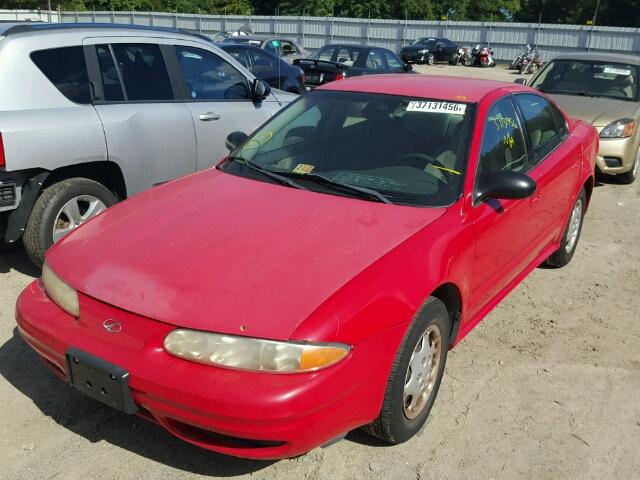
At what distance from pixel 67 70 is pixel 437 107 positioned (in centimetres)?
275

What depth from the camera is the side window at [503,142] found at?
Answer: 3.65m

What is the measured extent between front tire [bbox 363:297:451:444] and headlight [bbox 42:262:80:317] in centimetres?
137

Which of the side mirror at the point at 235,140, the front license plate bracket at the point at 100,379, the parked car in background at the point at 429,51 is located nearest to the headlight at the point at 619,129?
the side mirror at the point at 235,140

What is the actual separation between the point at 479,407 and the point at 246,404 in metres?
1.54

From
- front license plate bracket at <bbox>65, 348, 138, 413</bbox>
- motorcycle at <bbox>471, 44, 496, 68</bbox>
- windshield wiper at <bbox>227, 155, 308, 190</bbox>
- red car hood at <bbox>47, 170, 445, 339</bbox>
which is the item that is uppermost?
windshield wiper at <bbox>227, 155, 308, 190</bbox>

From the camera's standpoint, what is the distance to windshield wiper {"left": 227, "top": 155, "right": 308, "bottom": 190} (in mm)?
3543

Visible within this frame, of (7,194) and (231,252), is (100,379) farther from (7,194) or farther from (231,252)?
(7,194)

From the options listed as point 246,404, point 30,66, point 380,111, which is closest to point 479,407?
point 246,404

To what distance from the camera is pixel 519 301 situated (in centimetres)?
472

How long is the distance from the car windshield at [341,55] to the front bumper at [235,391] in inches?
536

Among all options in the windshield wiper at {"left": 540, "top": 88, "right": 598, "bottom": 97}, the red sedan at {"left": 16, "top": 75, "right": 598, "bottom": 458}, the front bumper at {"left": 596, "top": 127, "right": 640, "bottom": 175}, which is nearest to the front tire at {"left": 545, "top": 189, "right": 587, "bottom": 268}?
the red sedan at {"left": 16, "top": 75, "right": 598, "bottom": 458}

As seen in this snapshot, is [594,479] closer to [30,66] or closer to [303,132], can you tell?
[303,132]

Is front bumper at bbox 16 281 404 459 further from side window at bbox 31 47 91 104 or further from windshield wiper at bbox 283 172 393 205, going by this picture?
side window at bbox 31 47 91 104

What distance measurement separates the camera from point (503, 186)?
3.35 meters
